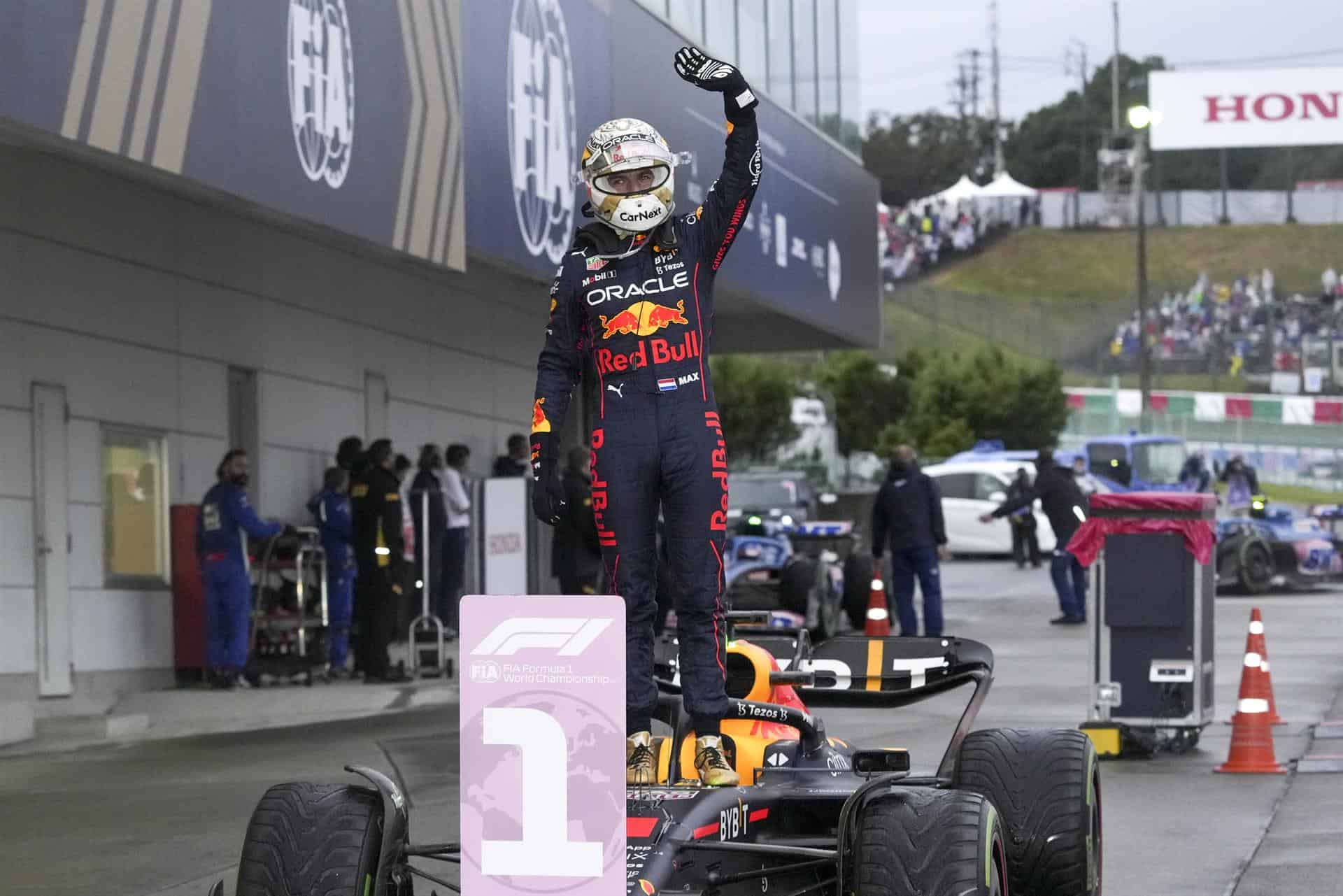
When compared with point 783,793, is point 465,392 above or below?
above

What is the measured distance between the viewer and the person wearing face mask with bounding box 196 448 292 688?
610 inches

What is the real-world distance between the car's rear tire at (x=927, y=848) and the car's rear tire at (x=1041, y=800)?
34.1 inches

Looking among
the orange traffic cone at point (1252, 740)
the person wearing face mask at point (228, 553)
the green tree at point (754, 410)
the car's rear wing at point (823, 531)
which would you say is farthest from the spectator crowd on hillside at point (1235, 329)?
the orange traffic cone at point (1252, 740)

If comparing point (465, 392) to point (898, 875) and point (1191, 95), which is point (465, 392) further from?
point (1191, 95)

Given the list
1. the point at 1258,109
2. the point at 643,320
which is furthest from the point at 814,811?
the point at 1258,109

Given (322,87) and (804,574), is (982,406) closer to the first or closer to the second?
(804,574)

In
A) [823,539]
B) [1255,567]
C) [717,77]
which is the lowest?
[1255,567]

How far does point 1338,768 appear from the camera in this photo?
11.4 metres

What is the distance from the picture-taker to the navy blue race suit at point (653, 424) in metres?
6.19

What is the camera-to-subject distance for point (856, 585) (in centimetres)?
2184

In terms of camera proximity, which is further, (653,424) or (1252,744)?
(1252,744)

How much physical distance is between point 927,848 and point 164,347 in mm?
12128

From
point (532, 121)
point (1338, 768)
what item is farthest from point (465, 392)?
point (1338, 768)

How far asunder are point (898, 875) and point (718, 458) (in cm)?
137
